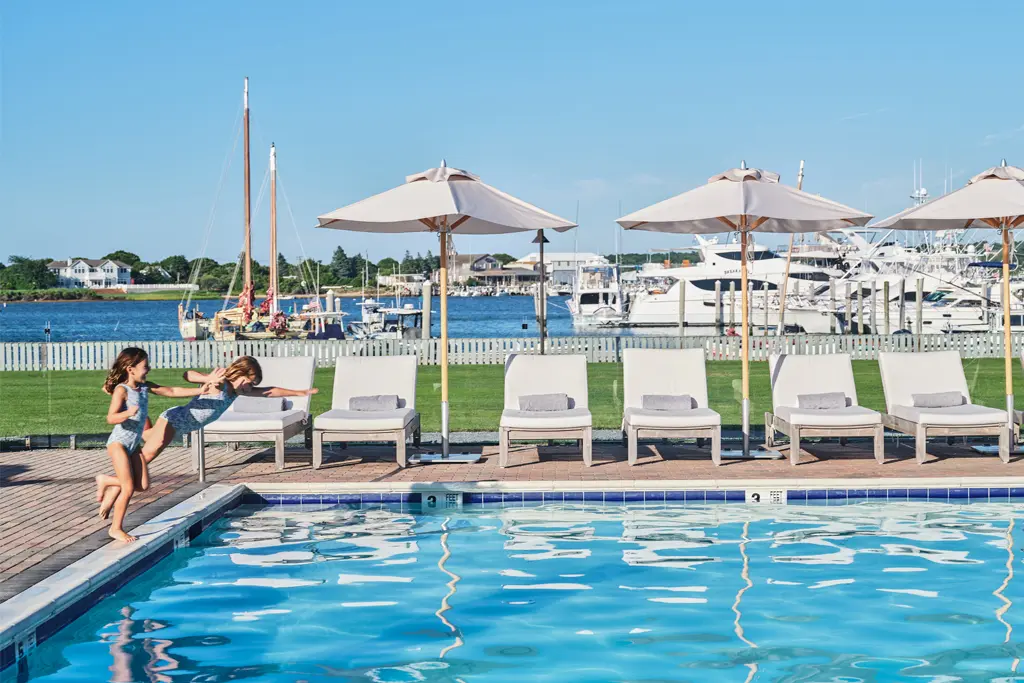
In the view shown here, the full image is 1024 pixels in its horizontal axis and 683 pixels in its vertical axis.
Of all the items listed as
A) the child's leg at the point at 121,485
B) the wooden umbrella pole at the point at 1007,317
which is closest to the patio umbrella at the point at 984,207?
the wooden umbrella pole at the point at 1007,317

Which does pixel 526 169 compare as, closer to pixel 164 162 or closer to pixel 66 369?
pixel 66 369

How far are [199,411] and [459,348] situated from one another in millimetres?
17363

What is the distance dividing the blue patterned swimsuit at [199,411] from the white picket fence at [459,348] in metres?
15.2

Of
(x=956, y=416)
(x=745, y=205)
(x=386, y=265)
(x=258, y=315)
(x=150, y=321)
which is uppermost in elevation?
(x=386, y=265)

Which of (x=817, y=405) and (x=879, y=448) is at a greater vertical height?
(x=817, y=405)

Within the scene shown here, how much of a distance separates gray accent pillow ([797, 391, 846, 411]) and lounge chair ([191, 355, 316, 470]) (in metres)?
4.48

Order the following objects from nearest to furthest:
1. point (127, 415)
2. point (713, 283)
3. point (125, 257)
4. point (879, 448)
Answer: point (127, 415) < point (879, 448) < point (713, 283) < point (125, 257)

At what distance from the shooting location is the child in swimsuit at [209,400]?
6160 mm

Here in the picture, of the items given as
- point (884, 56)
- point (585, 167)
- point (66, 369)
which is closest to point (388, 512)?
point (66, 369)

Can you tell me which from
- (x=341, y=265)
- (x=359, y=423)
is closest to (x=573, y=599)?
(x=359, y=423)

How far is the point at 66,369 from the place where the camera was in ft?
71.3

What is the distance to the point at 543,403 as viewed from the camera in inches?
370

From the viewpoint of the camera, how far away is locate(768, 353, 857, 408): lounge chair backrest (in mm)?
9672

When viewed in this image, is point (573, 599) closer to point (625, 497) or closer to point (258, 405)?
point (625, 497)
